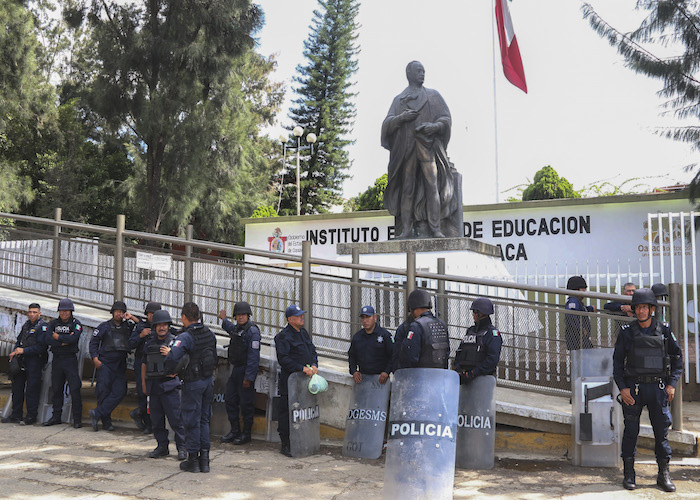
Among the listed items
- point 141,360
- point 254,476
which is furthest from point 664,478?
point 141,360

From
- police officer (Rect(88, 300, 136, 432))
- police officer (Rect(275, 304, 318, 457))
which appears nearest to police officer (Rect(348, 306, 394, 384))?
police officer (Rect(275, 304, 318, 457))

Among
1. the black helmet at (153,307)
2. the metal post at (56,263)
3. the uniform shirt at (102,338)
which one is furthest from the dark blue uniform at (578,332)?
the metal post at (56,263)

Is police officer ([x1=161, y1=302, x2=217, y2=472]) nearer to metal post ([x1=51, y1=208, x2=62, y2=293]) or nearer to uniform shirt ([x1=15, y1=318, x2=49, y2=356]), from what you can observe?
uniform shirt ([x1=15, y1=318, x2=49, y2=356])

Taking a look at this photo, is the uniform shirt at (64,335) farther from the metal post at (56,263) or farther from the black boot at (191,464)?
the black boot at (191,464)

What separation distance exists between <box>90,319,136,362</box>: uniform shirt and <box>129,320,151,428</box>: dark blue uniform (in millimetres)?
53

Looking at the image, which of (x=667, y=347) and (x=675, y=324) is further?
(x=675, y=324)

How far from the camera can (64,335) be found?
8.33 metres

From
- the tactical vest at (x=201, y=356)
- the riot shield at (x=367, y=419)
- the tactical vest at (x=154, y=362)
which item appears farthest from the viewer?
the riot shield at (x=367, y=419)

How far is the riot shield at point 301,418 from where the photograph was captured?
7.08m

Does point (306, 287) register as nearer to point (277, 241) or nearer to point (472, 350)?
point (472, 350)

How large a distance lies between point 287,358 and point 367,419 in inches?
40.6

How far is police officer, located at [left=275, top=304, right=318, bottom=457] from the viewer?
7.18m

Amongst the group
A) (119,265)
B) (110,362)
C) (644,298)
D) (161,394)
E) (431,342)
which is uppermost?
(119,265)

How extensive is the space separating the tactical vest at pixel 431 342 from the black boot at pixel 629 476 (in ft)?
5.85
